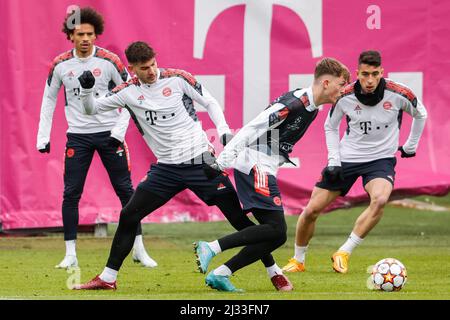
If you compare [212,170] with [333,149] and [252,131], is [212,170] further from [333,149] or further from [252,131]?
[333,149]

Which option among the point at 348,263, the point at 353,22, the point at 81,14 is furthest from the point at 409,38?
the point at 81,14

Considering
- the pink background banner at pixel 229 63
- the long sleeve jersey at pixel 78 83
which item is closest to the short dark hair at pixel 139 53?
the long sleeve jersey at pixel 78 83

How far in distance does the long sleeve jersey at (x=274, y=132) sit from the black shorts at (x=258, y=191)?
61 millimetres

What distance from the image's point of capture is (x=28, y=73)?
47.6ft

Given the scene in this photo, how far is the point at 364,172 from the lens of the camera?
38.0ft

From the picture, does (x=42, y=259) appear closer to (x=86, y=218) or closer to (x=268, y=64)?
(x=86, y=218)

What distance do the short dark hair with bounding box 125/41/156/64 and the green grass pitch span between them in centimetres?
187

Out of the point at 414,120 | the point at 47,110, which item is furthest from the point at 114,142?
the point at 414,120

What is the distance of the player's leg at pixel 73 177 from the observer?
38.5 ft

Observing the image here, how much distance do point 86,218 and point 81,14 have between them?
143 inches

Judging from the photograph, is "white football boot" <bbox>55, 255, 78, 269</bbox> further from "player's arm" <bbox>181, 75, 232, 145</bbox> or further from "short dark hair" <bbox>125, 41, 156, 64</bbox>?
"short dark hair" <bbox>125, 41, 156, 64</bbox>

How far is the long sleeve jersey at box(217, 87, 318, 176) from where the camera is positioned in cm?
891

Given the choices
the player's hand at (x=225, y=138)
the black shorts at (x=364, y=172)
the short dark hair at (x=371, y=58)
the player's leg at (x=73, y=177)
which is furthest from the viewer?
the player's leg at (x=73, y=177)

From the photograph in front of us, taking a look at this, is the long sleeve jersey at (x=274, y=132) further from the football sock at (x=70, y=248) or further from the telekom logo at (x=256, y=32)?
the telekom logo at (x=256, y=32)
